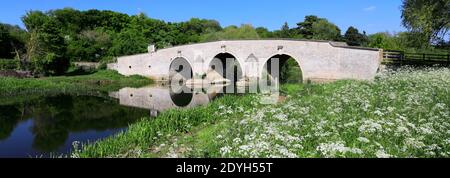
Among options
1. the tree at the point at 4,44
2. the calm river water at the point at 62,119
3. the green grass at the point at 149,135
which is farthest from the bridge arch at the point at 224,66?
the green grass at the point at 149,135

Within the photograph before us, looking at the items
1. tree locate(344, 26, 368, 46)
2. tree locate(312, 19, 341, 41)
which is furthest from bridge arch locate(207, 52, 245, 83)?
tree locate(344, 26, 368, 46)

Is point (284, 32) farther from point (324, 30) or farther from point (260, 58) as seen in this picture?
point (260, 58)

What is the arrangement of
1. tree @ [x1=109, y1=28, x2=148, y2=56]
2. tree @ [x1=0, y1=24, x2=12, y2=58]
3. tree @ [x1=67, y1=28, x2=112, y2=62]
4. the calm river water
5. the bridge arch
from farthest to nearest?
1. tree @ [x1=109, y1=28, x2=148, y2=56]
2. tree @ [x1=67, y1=28, x2=112, y2=62]
3. tree @ [x1=0, y1=24, x2=12, y2=58]
4. the bridge arch
5. the calm river water

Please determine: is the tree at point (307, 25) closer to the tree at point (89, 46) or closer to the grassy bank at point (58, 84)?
the tree at point (89, 46)

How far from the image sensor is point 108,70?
4106 centimetres

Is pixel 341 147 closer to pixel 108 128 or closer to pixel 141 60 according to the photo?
pixel 108 128

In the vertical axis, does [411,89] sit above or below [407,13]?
below

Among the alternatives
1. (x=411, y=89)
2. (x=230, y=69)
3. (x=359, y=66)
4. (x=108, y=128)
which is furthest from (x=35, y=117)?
(x=230, y=69)

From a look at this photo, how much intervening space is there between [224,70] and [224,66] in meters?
0.37

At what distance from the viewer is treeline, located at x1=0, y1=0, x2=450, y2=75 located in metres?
23.9

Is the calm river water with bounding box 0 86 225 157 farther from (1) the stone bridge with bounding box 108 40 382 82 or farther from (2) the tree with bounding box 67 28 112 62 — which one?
(2) the tree with bounding box 67 28 112 62

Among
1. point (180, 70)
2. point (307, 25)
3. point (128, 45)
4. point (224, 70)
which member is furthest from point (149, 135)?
point (307, 25)
